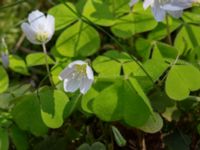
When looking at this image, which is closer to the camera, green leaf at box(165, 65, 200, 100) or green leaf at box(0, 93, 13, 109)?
green leaf at box(165, 65, 200, 100)

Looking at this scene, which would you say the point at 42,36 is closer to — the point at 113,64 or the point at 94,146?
the point at 113,64

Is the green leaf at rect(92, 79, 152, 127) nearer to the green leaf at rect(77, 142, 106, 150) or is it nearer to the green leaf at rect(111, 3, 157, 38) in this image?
the green leaf at rect(77, 142, 106, 150)

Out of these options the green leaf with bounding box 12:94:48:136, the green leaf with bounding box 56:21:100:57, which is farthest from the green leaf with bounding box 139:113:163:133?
the green leaf with bounding box 56:21:100:57

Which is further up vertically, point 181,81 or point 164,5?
point 164,5

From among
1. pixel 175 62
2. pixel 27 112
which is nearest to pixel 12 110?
pixel 27 112

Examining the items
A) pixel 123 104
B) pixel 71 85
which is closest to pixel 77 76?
pixel 71 85
